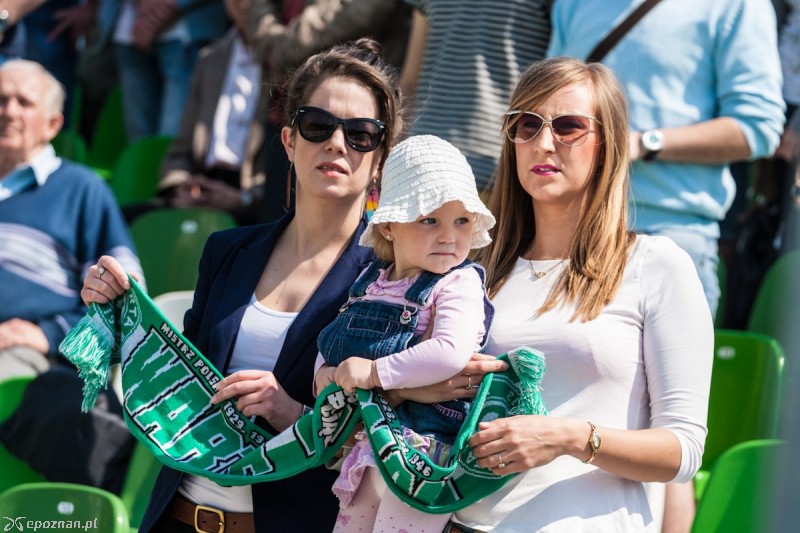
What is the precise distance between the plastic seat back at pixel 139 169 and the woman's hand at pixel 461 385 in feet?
15.0

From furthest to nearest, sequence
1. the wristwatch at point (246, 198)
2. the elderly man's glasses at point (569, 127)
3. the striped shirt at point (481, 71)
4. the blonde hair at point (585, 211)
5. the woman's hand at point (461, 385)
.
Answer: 1. the wristwatch at point (246, 198)
2. the striped shirt at point (481, 71)
3. the elderly man's glasses at point (569, 127)
4. the blonde hair at point (585, 211)
5. the woman's hand at point (461, 385)

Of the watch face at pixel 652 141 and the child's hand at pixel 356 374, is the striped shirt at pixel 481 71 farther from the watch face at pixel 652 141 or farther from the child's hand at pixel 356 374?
the child's hand at pixel 356 374

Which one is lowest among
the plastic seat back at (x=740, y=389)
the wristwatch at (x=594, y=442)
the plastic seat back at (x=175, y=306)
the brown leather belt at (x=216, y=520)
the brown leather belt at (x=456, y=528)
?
the plastic seat back at (x=175, y=306)

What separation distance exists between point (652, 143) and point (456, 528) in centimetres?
155

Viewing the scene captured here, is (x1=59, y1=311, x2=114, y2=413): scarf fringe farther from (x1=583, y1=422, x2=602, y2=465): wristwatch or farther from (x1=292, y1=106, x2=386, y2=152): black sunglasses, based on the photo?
(x1=583, y1=422, x2=602, y2=465): wristwatch

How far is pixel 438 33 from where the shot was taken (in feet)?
13.1

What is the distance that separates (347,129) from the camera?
258 centimetres

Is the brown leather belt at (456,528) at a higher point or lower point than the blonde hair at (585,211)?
lower

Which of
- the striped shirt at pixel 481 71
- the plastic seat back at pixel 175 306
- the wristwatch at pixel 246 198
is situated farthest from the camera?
the wristwatch at pixel 246 198

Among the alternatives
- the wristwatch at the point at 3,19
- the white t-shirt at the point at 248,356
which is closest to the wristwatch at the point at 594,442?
the white t-shirt at the point at 248,356

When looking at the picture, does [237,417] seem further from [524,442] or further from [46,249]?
[46,249]

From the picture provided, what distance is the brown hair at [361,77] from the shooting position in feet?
8.65

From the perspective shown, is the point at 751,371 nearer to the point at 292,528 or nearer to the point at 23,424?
the point at 292,528

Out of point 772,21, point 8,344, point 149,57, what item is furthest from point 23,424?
point 149,57
